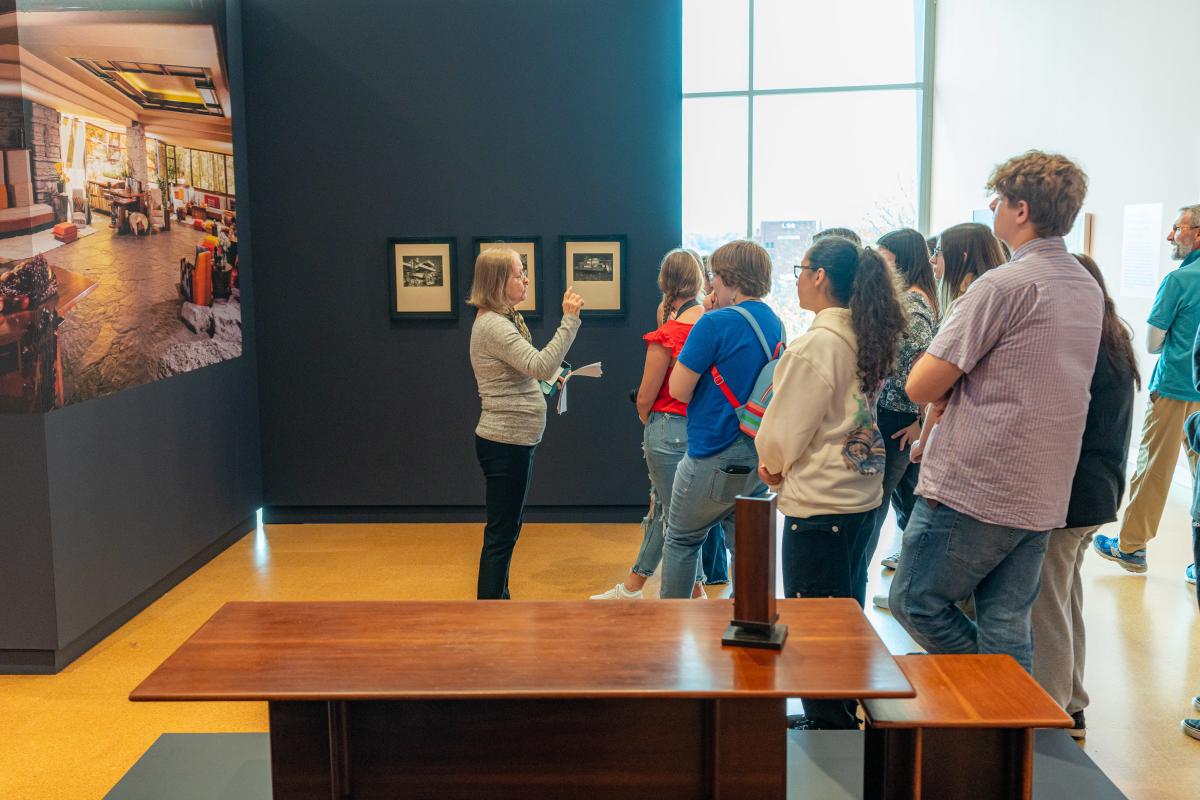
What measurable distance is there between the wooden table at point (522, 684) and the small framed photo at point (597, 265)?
12.7 ft

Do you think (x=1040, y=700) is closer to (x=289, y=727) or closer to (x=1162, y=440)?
(x=289, y=727)

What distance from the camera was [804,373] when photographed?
9.68 feet

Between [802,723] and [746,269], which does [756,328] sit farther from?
[802,723]

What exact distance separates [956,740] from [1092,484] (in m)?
0.99

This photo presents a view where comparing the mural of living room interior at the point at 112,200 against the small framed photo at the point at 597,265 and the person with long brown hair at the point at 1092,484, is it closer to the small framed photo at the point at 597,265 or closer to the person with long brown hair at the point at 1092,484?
the small framed photo at the point at 597,265

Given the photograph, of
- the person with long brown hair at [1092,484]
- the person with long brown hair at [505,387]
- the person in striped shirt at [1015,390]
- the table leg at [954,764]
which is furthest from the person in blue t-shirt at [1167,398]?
the table leg at [954,764]

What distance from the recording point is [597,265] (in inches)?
248

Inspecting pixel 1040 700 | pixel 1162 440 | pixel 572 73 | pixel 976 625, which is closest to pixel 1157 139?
pixel 1162 440

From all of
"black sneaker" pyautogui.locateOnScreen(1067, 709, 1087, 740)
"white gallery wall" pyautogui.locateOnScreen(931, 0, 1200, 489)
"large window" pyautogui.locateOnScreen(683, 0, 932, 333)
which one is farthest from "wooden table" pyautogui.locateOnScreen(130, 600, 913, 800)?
"large window" pyautogui.locateOnScreen(683, 0, 932, 333)

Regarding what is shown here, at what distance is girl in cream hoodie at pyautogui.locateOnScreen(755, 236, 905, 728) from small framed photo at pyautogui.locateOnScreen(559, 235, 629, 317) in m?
3.25

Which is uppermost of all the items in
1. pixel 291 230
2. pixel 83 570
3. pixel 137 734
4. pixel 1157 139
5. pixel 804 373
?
pixel 1157 139

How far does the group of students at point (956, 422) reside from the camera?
8.97ft

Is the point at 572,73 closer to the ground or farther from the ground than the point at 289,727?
farther from the ground

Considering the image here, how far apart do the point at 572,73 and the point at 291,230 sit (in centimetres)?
197
